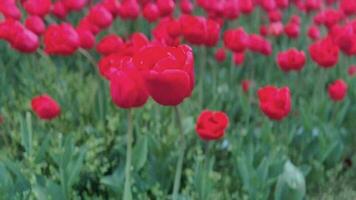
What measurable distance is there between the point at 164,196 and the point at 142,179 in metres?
0.10

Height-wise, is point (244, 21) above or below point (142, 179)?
below

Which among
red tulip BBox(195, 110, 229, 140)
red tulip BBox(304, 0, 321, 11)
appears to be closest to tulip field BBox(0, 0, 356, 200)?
red tulip BBox(195, 110, 229, 140)

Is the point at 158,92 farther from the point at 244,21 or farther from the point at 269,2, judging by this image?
the point at 244,21

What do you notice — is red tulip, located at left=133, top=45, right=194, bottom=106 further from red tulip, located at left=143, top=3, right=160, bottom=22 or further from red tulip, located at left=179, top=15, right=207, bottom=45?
red tulip, located at left=143, top=3, right=160, bottom=22

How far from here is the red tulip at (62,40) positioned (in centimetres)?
241

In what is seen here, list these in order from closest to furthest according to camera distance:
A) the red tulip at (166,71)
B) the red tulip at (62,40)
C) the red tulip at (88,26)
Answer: the red tulip at (166,71)
the red tulip at (62,40)
the red tulip at (88,26)

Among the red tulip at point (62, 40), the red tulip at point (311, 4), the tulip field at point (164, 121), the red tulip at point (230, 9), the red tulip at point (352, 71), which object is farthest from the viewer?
the red tulip at point (311, 4)

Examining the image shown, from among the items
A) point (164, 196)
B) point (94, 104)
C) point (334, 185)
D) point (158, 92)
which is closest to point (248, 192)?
point (164, 196)

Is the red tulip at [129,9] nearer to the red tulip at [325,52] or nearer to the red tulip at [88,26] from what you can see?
the red tulip at [88,26]

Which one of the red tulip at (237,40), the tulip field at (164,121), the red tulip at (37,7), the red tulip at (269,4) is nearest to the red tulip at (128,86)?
the tulip field at (164,121)

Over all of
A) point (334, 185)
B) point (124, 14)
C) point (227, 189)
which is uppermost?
point (124, 14)

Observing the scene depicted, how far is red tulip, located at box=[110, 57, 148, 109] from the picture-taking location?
1534 mm

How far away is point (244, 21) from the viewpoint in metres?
4.46

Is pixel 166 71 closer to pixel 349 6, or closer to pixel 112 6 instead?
pixel 112 6
